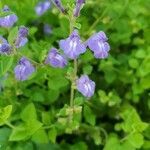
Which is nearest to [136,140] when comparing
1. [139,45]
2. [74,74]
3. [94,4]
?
[74,74]

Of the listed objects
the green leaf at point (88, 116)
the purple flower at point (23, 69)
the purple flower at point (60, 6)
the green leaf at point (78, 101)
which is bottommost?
the green leaf at point (88, 116)

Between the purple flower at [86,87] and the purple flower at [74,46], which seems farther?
the purple flower at [86,87]

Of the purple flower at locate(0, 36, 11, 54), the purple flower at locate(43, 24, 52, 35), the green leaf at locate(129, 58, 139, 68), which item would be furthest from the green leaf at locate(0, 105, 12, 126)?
the purple flower at locate(43, 24, 52, 35)

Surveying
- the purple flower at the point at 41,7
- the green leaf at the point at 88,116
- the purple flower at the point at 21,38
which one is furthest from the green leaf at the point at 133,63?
the purple flower at the point at 21,38

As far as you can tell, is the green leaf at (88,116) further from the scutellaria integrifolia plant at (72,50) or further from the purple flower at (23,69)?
the purple flower at (23,69)

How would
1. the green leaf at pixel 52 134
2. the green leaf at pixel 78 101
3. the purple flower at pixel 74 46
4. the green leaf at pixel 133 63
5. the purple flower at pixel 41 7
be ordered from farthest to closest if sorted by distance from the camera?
1. the purple flower at pixel 41 7
2. the green leaf at pixel 133 63
3. the green leaf at pixel 52 134
4. the green leaf at pixel 78 101
5. the purple flower at pixel 74 46

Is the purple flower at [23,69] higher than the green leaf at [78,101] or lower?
higher

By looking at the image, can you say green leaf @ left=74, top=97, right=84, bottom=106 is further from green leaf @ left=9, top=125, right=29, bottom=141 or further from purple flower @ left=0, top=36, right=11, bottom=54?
purple flower @ left=0, top=36, right=11, bottom=54

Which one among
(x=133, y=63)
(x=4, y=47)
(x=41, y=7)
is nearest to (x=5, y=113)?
(x=4, y=47)

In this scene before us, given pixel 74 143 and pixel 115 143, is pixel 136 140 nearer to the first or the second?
pixel 115 143
